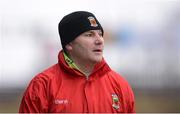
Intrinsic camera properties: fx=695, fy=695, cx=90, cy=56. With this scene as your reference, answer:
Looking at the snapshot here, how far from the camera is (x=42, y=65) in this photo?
10.6 metres

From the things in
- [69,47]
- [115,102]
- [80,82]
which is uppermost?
[69,47]

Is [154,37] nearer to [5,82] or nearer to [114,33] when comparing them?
[114,33]

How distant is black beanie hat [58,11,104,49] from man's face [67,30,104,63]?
0.12 ft

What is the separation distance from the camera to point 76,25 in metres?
5.18

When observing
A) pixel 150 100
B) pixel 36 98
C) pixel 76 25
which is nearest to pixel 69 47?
pixel 76 25

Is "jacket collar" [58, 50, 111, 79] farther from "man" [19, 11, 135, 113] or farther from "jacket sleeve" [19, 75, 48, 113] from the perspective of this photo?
"jacket sleeve" [19, 75, 48, 113]

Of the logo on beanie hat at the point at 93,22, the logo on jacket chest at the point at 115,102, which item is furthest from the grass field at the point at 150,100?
Result: the logo on jacket chest at the point at 115,102

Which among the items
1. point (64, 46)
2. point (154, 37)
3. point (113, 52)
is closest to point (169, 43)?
point (154, 37)

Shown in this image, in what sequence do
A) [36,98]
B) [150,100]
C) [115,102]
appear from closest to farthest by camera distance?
[36,98] → [115,102] → [150,100]

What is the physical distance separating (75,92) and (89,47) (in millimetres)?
350

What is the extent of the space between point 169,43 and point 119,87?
21.0ft

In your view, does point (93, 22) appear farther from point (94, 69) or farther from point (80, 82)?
point (80, 82)

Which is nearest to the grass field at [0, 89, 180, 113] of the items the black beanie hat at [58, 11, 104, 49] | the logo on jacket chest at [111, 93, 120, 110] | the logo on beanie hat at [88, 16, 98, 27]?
the black beanie hat at [58, 11, 104, 49]

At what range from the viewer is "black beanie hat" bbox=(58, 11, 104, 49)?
5141 mm
